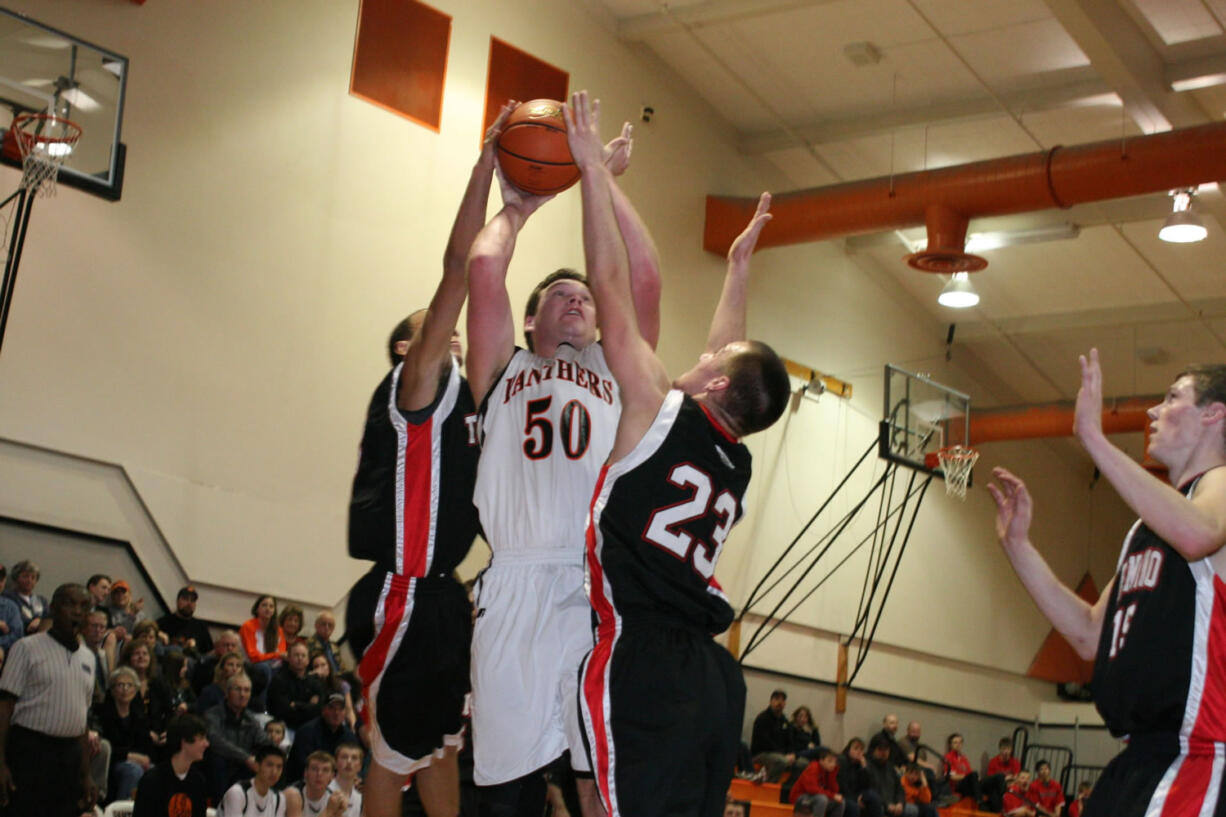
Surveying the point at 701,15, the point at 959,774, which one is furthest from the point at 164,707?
the point at 959,774

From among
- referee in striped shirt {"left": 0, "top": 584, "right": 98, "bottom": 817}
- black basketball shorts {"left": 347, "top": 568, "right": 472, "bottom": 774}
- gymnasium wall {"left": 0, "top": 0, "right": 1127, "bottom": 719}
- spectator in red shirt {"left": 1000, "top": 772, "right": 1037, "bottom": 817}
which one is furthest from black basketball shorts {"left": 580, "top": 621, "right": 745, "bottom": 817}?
spectator in red shirt {"left": 1000, "top": 772, "right": 1037, "bottom": 817}

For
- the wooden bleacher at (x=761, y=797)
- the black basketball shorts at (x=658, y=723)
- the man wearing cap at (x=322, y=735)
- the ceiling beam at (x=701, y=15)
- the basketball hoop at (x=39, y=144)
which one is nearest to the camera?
the black basketball shorts at (x=658, y=723)

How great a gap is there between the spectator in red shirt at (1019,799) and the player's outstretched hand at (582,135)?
59.2 ft

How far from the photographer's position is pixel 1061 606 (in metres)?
4.95

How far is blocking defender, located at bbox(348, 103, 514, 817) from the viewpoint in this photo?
16.3 ft

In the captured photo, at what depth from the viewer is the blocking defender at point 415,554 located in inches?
195

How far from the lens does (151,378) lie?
12.4 metres

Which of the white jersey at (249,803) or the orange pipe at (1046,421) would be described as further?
the orange pipe at (1046,421)

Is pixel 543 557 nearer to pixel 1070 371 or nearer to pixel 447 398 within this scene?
pixel 447 398

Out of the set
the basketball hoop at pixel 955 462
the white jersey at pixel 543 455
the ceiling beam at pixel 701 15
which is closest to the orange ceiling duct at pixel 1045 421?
the basketball hoop at pixel 955 462

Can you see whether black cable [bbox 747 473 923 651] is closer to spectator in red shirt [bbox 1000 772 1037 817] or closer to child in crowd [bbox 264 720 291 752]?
spectator in red shirt [bbox 1000 772 1037 817]

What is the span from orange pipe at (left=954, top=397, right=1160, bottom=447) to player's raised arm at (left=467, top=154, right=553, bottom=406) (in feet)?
57.6

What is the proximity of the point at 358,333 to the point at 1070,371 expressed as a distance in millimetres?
14954

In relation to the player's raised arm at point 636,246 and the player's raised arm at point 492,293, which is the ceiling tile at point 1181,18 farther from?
the player's raised arm at point 492,293
